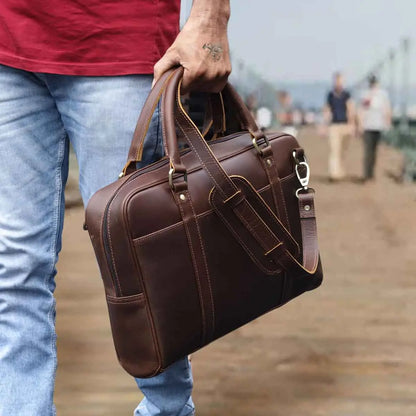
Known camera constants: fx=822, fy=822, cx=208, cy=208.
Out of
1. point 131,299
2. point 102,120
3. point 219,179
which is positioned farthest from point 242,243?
point 102,120

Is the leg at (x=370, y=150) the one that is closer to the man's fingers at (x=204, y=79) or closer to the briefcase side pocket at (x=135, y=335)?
the man's fingers at (x=204, y=79)

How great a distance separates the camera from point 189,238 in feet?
5.65

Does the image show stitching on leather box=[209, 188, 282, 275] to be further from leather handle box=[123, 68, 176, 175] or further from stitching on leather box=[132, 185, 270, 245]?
leather handle box=[123, 68, 176, 175]

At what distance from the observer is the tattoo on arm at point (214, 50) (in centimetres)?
177

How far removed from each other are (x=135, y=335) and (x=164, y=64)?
1.91ft

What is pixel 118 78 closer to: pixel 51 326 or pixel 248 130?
pixel 248 130

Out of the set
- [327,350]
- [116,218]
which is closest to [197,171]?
[116,218]

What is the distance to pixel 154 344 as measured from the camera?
171 cm

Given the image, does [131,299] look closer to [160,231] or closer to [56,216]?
[160,231]

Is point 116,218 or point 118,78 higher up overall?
point 118,78

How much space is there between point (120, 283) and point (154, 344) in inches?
5.9

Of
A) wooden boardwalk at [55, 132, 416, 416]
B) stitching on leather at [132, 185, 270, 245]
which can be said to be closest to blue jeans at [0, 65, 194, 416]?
stitching on leather at [132, 185, 270, 245]

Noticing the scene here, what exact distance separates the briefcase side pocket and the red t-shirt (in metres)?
0.51

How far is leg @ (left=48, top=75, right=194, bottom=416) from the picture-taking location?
1.82 metres
